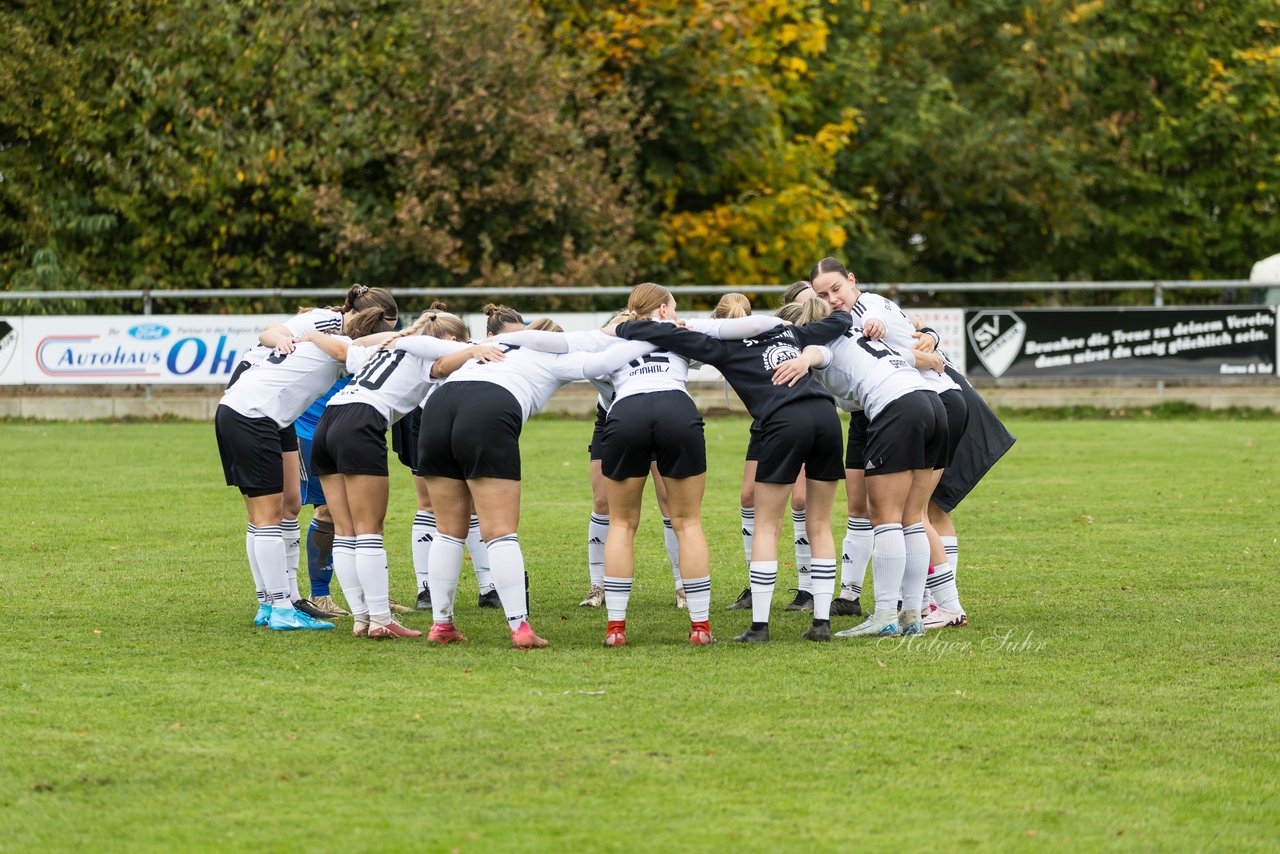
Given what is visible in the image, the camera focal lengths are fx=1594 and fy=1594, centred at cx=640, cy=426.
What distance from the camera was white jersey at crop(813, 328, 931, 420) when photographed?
26.5 feet

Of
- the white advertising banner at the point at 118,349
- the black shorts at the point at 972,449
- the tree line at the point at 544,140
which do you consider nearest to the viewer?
the black shorts at the point at 972,449

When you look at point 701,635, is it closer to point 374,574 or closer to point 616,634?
point 616,634

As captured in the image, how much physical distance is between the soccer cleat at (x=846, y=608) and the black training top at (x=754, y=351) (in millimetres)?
1599

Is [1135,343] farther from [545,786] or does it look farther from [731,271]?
[545,786]

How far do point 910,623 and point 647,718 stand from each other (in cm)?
237

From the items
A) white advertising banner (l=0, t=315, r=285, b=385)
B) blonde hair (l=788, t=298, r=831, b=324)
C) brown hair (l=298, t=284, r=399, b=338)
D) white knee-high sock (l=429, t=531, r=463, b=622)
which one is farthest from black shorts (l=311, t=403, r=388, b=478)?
white advertising banner (l=0, t=315, r=285, b=385)

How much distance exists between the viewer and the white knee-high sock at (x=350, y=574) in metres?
8.32

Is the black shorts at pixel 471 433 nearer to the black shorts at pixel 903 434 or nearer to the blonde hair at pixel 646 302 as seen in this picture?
the blonde hair at pixel 646 302

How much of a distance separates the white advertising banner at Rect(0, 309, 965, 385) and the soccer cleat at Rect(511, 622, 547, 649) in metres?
15.4

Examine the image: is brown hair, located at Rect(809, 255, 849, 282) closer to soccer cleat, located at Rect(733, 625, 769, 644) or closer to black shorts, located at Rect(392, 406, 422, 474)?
soccer cleat, located at Rect(733, 625, 769, 644)

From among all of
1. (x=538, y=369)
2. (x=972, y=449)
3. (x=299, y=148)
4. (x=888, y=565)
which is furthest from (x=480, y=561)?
(x=299, y=148)

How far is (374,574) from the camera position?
27.0 ft

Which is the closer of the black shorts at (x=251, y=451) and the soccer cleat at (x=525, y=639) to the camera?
the soccer cleat at (x=525, y=639)

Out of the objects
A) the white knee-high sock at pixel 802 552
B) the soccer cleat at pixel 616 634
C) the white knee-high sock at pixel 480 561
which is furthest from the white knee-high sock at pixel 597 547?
the soccer cleat at pixel 616 634
